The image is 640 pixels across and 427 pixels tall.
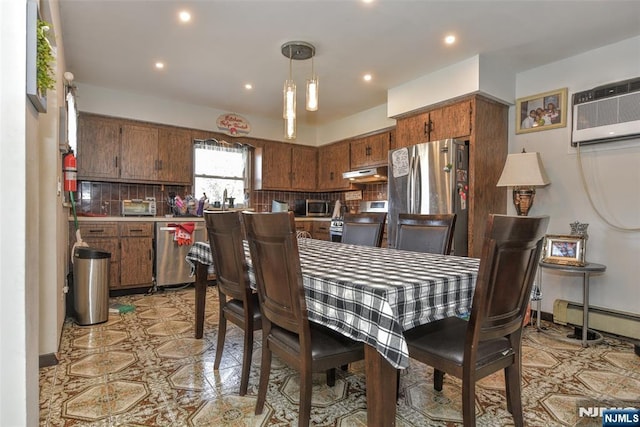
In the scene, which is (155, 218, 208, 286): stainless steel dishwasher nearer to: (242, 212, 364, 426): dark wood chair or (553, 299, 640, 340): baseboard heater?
(242, 212, 364, 426): dark wood chair

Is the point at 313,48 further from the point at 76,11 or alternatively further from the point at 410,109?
the point at 76,11

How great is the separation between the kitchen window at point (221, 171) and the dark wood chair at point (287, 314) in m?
3.87

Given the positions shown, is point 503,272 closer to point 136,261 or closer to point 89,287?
point 89,287

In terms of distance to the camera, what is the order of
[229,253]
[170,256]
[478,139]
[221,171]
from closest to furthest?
1. [229,253]
2. [478,139]
3. [170,256]
4. [221,171]

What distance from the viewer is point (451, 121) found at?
362 cm

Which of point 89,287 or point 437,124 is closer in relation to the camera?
point 89,287

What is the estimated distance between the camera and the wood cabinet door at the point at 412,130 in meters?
3.90

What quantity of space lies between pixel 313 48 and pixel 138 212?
2968 millimetres

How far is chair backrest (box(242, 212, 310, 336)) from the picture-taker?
4.47ft

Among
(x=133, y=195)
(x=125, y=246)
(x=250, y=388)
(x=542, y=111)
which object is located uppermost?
(x=542, y=111)

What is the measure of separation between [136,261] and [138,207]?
2.31ft

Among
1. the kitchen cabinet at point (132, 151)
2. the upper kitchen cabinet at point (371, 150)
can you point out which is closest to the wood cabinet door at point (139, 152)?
the kitchen cabinet at point (132, 151)

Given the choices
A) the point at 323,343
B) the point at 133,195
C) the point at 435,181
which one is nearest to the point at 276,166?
the point at 133,195

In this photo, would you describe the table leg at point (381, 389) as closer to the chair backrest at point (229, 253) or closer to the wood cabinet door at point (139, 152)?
the chair backrest at point (229, 253)
